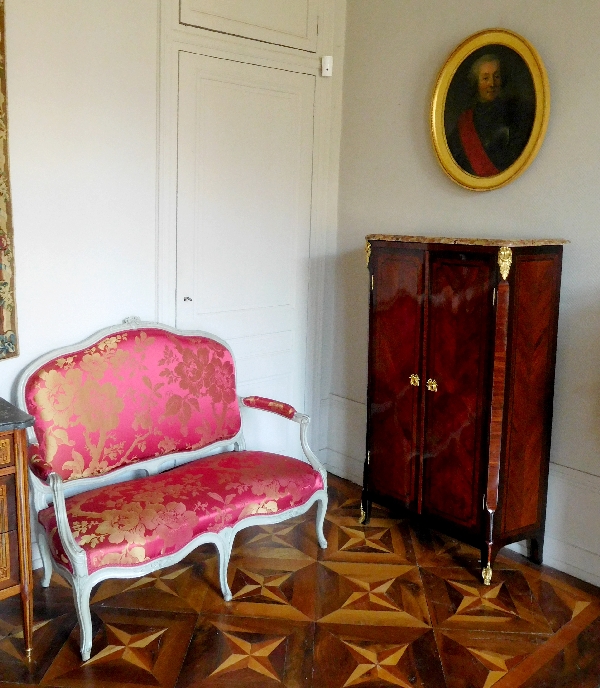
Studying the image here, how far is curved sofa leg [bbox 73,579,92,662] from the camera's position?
7.76 ft

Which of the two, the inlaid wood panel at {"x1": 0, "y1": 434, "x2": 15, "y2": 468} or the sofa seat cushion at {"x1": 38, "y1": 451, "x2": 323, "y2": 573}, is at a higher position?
the inlaid wood panel at {"x1": 0, "y1": 434, "x2": 15, "y2": 468}

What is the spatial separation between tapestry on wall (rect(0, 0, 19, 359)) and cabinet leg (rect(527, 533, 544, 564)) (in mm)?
2282

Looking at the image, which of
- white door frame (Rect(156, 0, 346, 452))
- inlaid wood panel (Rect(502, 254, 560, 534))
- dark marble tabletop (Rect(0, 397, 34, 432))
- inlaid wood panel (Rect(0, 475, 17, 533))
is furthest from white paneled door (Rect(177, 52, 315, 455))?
inlaid wood panel (Rect(502, 254, 560, 534))

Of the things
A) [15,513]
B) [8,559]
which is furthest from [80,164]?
[8,559]

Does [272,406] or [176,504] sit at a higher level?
[272,406]

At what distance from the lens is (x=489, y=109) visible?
3.13 metres

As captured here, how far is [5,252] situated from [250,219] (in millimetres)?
1222

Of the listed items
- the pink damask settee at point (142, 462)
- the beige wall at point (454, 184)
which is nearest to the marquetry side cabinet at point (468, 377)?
the beige wall at point (454, 184)

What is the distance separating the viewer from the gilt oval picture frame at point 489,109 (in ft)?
9.74

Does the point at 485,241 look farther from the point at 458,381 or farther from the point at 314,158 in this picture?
the point at 314,158

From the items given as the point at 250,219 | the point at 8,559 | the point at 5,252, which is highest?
the point at 250,219

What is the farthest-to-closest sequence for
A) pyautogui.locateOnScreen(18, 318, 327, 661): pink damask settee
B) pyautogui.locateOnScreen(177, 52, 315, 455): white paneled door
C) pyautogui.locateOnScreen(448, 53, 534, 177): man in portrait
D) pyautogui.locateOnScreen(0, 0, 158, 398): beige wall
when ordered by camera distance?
pyautogui.locateOnScreen(177, 52, 315, 455): white paneled door, pyautogui.locateOnScreen(448, 53, 534, 177): man in portrait, pyautogui.locateOnScreen(0, 0, 158, 398): beige wall, pyautogui.locateOnScreen(18, 318, 327, 661): pink damask settee

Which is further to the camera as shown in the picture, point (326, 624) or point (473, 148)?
point (473, 148)

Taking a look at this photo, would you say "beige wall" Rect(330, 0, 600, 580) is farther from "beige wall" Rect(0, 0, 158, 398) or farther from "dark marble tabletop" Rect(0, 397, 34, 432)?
"dark marble tabletop" Rect(0, 397, 34, 432)
